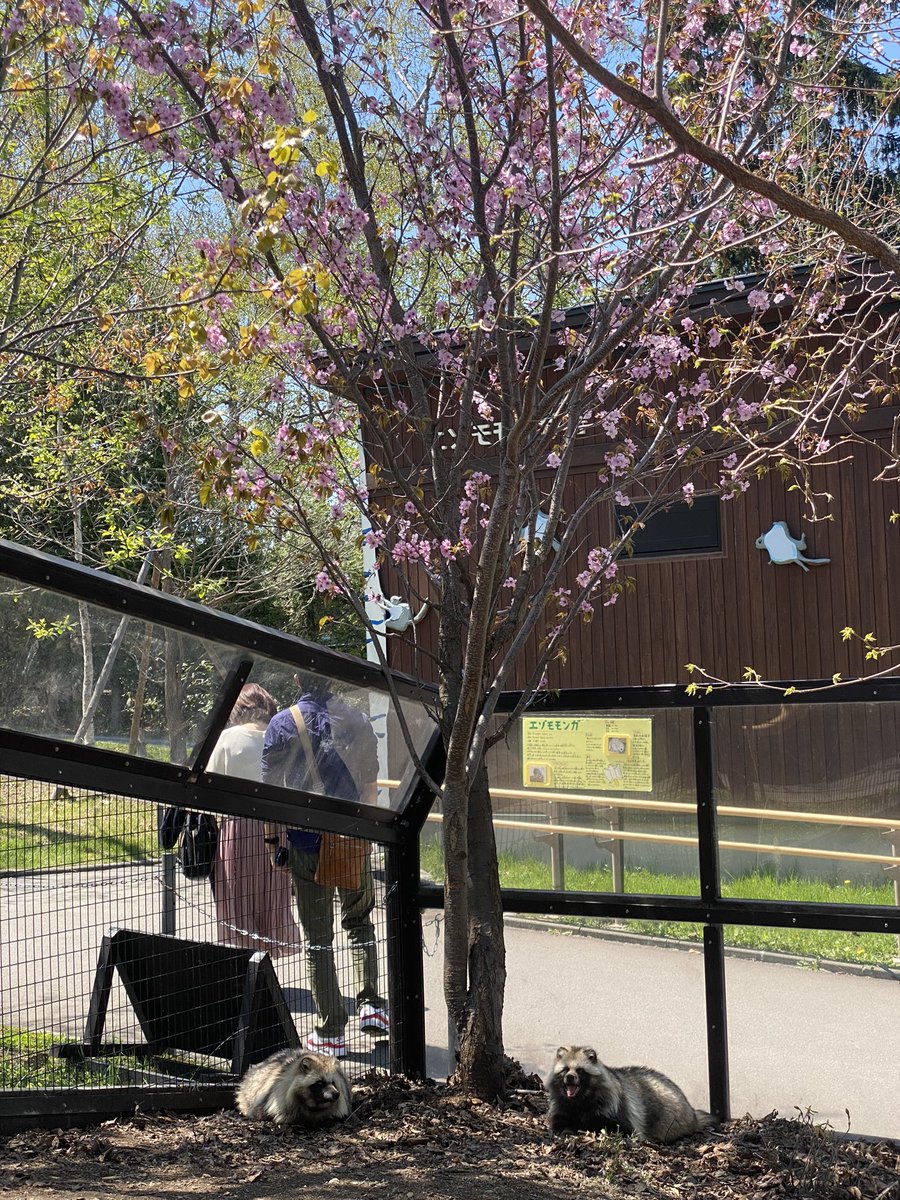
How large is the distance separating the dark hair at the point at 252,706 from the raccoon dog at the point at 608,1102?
6.19 feet

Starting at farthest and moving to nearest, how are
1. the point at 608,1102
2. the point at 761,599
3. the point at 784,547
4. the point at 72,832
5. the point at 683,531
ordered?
the point at 683,531 < the point at 761,599 < the point at 784,547 < the point at 72,832 < the point at 608,1102

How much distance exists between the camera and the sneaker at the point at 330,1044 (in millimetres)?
5316

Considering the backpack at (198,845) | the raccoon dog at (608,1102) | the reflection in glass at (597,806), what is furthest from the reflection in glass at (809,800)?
the backpack at (198,845)

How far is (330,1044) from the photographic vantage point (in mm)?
5328

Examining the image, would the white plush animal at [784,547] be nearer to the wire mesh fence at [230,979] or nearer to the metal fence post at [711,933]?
the metal fence post at [711,933]

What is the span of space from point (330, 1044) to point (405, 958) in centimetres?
53

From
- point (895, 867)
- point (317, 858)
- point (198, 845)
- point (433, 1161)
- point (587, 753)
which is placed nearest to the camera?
point (433, 1161)

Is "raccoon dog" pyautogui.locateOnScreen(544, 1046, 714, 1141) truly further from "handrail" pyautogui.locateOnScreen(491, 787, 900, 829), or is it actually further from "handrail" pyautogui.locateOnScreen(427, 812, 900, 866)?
"handrail" pyautogui.locateOnScreen(491, 787, 900, 829)

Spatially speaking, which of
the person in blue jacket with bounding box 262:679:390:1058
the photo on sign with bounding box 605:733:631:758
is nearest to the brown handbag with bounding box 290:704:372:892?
the person in blue jacket with bounding box 262:679:390:1058

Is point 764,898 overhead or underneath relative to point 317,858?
underneath

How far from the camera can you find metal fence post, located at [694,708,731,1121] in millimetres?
4984

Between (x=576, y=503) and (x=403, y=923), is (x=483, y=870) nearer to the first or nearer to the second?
(x=403, y=923)

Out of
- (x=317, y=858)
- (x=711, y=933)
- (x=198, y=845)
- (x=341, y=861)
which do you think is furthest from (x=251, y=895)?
(x=711, y=933)

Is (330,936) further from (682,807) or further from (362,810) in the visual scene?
(682,807)
